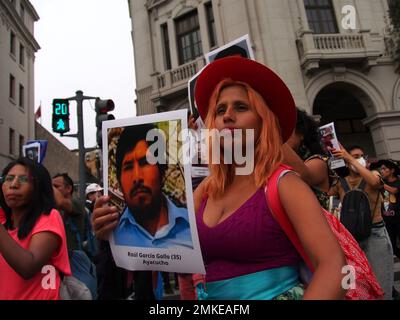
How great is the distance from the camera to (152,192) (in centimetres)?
130

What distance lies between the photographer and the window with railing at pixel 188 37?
1333 cm

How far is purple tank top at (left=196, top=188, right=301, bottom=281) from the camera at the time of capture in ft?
3.55

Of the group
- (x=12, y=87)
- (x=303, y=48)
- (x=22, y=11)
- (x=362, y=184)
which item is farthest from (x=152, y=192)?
(x=22, y=11)

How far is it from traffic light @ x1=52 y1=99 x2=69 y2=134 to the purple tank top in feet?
20.3

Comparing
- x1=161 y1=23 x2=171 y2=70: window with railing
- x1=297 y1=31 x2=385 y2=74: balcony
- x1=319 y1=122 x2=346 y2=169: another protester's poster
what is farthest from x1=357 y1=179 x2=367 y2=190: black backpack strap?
x1=161 y1=23 x2=171 y2=70: window with railing

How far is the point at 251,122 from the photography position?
1.26 m

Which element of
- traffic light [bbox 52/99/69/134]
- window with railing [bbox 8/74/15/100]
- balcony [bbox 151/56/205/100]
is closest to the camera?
traffic light [bbox 52/99/69/134]

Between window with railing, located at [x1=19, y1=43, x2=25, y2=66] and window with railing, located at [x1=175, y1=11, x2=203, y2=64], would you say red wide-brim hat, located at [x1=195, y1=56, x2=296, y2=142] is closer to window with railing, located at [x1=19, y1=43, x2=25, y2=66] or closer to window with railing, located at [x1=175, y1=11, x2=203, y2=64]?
window with railing, located at [x1=175, y1=11, x2=203, y2=64]

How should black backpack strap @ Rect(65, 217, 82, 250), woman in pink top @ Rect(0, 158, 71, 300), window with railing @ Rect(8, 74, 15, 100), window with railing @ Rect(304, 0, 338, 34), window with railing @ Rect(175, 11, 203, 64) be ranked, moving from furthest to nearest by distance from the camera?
window with railing @ Rect(8, 74, 15, 100) → window with railing @ Rect(175, 11, 203, 64) → window with railing @ Rect(304, 0, 338, 34) → black backpack strap @ Rect(65, 217, 82, 250) → woman in pink top @ Rect(0, 158, 71, 300)

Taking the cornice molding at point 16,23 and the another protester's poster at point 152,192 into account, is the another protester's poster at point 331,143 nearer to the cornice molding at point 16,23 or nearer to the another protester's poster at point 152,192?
the another protester's poster at point 152,192

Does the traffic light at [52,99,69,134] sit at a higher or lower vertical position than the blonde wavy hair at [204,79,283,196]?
higher

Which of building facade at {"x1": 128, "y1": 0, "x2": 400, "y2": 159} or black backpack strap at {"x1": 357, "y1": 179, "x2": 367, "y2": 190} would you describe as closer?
black backpack strap at {"x1": 357, "y1": 179, "x2": 367, "y2": 190}

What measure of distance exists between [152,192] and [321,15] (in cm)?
1317
